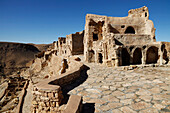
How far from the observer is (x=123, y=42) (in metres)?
14.6

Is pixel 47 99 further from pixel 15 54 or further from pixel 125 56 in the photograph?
pixel 15 54

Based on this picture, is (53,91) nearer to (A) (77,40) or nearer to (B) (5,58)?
(A) (77,40)

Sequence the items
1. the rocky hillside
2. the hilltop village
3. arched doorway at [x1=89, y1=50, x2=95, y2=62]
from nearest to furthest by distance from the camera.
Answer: the hilltop village < arched doorway at [x1=89, y1=50, x2=95, y2=62] < the rocky hillside

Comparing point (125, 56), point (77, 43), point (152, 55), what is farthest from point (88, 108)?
point (77, 43)

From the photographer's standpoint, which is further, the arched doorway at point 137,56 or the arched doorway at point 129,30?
the arched doorway at point 129,30

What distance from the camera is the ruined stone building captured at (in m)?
12.6

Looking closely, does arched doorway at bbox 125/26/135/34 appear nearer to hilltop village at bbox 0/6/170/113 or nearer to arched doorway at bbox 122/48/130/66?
hilltop village at bbox 0/6/170/113

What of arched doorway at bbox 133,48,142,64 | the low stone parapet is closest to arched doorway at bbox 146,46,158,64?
arched doorway at bbox 133,48,142,64

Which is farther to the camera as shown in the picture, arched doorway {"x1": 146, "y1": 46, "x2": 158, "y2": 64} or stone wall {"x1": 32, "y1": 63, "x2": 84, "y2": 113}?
arched doorway {"x1": 146, "y1": 46, "x2": 158, "y2": 64}

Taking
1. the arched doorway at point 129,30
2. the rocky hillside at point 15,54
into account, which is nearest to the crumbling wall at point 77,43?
the arched doorway at point 129,30

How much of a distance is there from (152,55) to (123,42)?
405 centimetres

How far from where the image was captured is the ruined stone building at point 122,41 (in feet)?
41.5

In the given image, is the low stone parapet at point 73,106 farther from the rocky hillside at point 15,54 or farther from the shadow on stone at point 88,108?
the rocky hillside at point 15,54

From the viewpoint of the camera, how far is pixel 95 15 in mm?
17969
